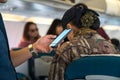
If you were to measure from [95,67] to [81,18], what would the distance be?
81 cm

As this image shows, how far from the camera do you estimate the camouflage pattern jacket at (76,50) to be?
213 centimetres

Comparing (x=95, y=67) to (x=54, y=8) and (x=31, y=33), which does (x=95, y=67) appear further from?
(x=31, y=33)

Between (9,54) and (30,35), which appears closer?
(9,54)

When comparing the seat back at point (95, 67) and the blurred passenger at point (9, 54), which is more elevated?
the blurred passenger at point (9, 54)

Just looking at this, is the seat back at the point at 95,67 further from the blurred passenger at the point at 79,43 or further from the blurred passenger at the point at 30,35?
the blurred passenger at the point at 30,35

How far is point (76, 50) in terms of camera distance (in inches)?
86.4

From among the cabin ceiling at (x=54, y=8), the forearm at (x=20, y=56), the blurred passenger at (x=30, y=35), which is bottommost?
the blurred passenger at (x=30, y=35)

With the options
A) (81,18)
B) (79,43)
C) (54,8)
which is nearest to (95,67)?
(79,43)

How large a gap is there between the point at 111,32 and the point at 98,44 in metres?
7.14

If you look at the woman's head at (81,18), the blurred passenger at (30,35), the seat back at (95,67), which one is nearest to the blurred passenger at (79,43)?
the woman's head at (81,18)

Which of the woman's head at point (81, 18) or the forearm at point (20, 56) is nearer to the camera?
the forearm at point (20, 56)

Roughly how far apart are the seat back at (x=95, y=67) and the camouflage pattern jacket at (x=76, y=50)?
23 centimetres

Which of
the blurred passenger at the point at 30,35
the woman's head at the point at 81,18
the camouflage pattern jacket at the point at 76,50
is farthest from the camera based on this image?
the blurred passenger at the point at 30,35

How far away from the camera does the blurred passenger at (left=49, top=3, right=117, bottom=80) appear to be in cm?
215
